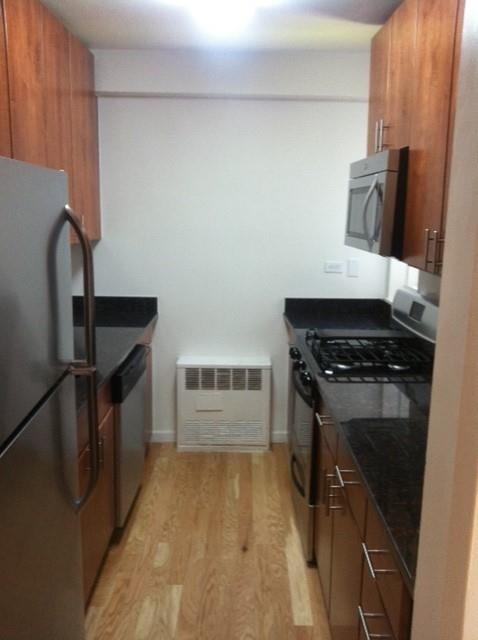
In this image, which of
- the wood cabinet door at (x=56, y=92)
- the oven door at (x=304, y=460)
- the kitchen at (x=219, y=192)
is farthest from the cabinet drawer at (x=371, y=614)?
the wood cabinet door at (x=56, y=92)

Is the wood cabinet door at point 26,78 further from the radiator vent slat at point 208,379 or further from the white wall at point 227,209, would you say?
the radiator vent slat at point 208,379

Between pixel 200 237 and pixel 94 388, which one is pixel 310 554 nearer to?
pixel 94 388

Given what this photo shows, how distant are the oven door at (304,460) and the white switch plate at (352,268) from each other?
3.88 feet

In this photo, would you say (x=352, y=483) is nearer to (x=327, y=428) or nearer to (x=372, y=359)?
(x=327, y=428)

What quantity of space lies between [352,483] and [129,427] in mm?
1396

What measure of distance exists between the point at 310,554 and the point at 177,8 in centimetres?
250

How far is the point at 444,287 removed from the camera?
2.59 ft

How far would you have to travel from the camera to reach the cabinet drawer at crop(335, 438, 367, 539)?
4.97ft

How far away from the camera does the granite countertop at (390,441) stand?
48.1 inches

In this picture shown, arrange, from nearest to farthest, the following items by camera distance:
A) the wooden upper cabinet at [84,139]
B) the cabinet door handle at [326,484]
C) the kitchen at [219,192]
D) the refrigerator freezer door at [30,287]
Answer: the refrigerator freezer door at [30,287] < the cabinet door handle at [326,484] < the wooden upper cabinet at [84,139] < the kitchen at [219,192]

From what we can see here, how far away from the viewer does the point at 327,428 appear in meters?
2.08

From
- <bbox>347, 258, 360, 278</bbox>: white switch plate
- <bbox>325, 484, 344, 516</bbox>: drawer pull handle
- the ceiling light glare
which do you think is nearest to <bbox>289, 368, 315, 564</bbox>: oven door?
<bbox>325, 484, 344, 516</bbox>: drawer pull handle

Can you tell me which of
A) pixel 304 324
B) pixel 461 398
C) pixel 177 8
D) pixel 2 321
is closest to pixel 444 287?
pixel 461 398

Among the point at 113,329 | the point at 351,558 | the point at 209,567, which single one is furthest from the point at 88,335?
the point at 113,329
